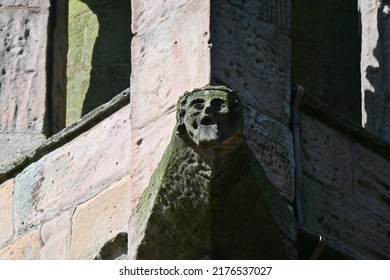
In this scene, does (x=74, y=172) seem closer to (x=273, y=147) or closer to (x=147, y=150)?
(x=147, y=150)

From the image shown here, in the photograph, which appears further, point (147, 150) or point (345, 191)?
point (345, 191)

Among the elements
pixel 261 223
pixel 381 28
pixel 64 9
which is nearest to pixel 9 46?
pixel 64 9

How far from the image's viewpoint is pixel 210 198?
14141mm

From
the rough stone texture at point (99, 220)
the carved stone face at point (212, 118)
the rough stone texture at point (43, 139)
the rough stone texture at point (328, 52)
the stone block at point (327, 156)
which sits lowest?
the carved stone face at point (212, 118)

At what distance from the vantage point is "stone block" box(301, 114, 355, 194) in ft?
50.5

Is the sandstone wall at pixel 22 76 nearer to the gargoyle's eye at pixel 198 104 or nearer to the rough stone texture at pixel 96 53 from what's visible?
the rough stone texture at pixel 96 53

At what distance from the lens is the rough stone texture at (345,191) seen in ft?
50.4

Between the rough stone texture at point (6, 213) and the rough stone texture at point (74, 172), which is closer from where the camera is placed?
the rough stone texture at point (74, 172)

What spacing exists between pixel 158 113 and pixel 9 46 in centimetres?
190

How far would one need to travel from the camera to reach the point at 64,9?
1695cm

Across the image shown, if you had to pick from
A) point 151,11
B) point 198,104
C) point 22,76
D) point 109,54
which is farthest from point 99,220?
point 109,54

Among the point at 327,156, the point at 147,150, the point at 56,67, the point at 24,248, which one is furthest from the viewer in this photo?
the point at 56,67

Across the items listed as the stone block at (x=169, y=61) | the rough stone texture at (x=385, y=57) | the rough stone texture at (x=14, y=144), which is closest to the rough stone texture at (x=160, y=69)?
the stone block at (x=169, y=61)

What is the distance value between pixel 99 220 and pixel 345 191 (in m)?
1.04
